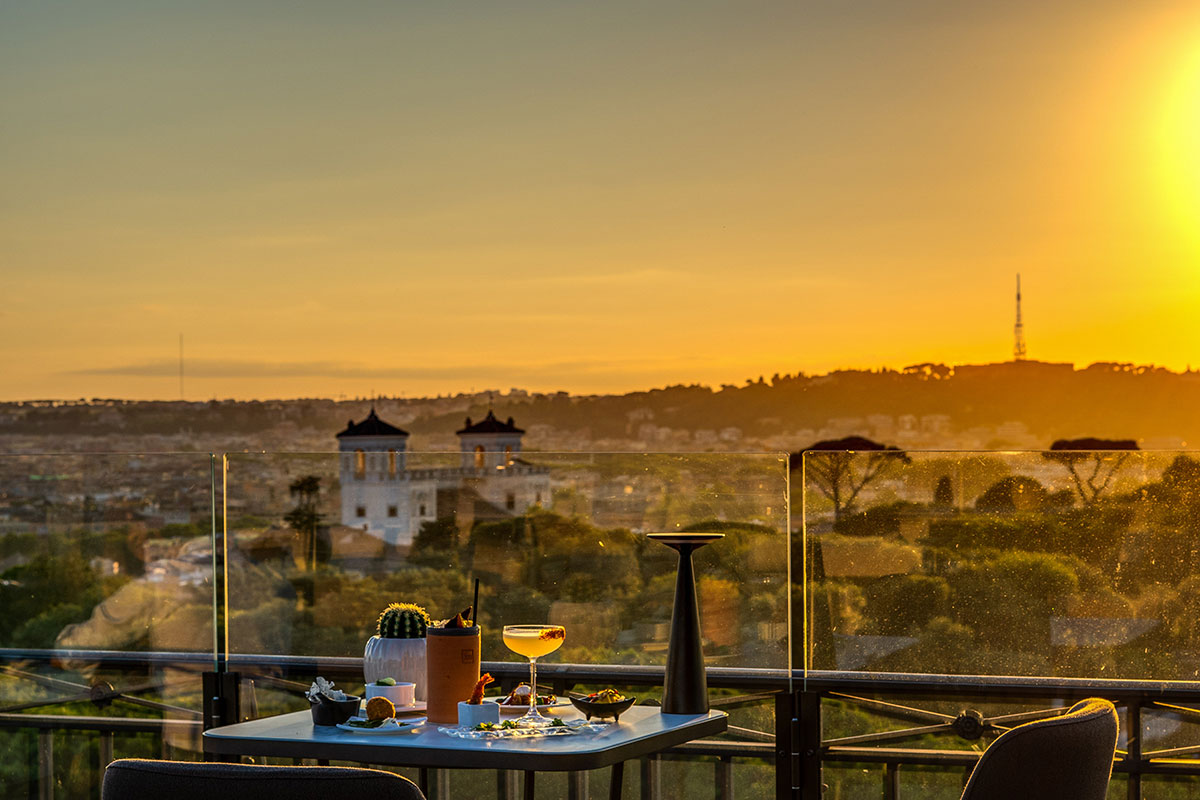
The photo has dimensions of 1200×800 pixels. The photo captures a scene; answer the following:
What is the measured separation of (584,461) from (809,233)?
6.75 meters

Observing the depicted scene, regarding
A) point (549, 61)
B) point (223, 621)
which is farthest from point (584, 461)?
point (549, 61)

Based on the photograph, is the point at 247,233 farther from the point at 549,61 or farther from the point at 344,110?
the point at 549,61

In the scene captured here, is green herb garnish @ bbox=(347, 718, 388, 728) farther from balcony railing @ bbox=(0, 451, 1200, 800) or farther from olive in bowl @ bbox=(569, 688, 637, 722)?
balcony railing @ bbox=(0, 451, 1200, 800)

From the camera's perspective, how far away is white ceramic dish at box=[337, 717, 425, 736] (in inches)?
92.2

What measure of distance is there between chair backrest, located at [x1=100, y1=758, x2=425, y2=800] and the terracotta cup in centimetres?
89

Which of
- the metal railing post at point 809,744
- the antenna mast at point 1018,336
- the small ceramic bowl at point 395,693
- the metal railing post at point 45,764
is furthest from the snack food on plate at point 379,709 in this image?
the antenna mast at point 1018,336

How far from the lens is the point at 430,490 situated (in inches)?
152

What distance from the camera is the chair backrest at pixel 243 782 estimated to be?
1.52 metres

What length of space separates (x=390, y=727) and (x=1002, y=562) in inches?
70.2

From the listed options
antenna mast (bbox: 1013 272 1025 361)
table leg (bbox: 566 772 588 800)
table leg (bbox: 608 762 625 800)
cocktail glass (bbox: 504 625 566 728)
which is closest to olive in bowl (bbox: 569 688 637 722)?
cocktail glass (bbox: 504 625 566 728)

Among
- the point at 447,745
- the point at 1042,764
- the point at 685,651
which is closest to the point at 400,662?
the point at 447,745

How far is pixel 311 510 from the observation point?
3926 mm

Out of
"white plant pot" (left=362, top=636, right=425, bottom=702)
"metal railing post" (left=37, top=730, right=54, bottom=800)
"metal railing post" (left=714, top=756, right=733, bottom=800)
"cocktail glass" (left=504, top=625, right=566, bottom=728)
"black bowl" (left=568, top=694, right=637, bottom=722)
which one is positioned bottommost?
"metal railing post" (left=37, top=730, right=54, bottom=800)

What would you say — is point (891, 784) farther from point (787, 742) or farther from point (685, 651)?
point (685, 651)
